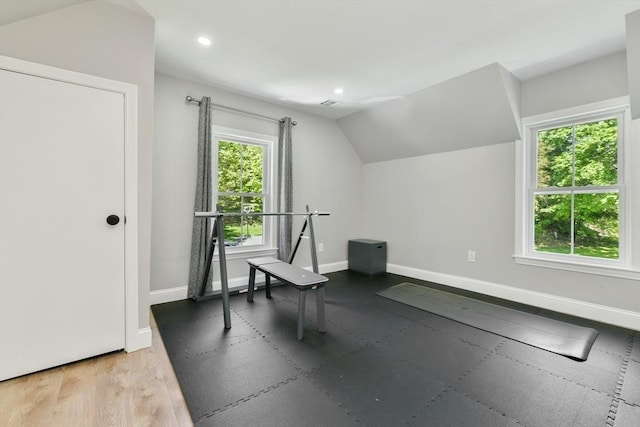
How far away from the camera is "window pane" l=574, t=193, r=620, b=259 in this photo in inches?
105

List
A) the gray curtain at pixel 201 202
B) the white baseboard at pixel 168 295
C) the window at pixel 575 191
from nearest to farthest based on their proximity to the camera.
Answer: the window at pixel 575 191 → the white baseboard at pixel 168 295 → the gray curtain at pixel 201 202

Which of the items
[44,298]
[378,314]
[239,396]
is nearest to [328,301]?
[378,314]

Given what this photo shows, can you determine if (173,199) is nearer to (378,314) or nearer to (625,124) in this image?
(378,314)

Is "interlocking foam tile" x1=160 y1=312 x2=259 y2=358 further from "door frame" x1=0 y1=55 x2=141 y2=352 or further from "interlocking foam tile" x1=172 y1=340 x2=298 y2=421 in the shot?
"door frame" x1=0 y1=55 x2=141 y2=352

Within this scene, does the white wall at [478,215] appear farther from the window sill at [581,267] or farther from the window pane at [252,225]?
the window pane at [252,225]

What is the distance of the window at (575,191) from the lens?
8.59 ft

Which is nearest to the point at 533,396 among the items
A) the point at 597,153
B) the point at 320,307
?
the point at 320,307

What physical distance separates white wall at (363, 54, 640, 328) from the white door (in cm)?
365

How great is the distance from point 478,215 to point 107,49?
4042 millimetres

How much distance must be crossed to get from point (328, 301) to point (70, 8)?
319cm

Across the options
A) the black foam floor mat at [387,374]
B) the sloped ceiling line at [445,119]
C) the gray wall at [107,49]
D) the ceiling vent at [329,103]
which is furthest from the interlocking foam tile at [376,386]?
the ceiling vent at [329,103]

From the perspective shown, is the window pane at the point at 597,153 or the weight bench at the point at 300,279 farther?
the window pane at the point at 597,153

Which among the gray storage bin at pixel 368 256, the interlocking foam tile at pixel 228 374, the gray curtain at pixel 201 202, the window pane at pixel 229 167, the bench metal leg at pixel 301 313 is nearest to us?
the interlocking foam tile at pixel 228 374

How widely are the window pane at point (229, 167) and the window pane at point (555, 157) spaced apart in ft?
11.8
